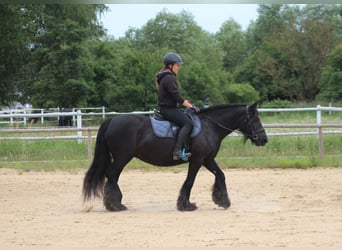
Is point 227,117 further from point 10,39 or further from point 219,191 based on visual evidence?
point 10,39

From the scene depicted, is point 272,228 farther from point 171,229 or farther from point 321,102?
point 321,102

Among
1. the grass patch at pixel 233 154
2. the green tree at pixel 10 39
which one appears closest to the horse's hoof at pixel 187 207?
the grass patch at pixel 233 154

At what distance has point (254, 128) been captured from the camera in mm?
8812

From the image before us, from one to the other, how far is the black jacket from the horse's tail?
3.00 ft

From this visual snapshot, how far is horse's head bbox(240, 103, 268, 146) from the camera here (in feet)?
28.9

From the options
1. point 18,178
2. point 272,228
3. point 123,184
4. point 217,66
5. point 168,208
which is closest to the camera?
point 272,228

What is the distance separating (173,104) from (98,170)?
57.5 inches

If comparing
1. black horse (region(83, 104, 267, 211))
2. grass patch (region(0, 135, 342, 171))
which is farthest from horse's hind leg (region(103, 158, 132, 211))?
grass patch (region(0, 135, 342, 171))

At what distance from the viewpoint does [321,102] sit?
30.5 meters

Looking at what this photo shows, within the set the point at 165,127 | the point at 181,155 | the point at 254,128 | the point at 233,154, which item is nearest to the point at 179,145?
the point at 181,155

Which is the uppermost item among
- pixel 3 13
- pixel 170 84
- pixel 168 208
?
pixel 3 13

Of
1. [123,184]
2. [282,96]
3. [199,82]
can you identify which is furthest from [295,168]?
[282,96]

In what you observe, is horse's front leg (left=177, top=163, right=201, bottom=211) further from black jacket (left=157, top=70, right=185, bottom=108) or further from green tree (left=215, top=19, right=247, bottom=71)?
green tree (left=215, top=19, right=247, bottom=71)

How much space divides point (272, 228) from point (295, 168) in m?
7.08
